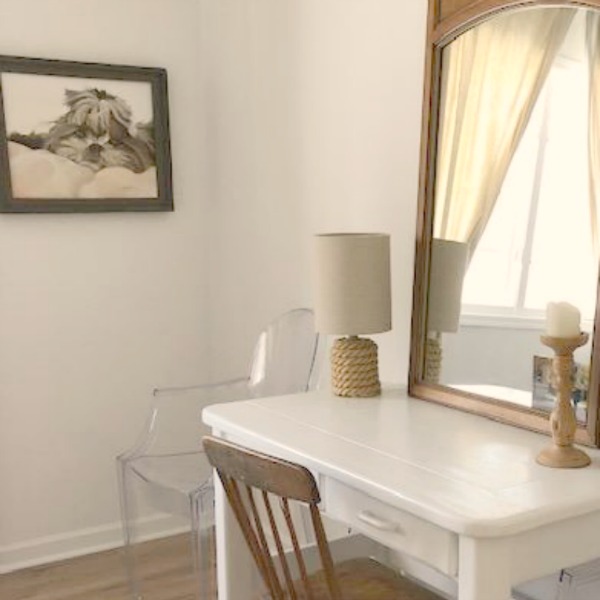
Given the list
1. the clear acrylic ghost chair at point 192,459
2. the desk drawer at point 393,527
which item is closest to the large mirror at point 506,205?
the desk drawer at point 393,527

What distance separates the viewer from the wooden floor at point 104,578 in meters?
2.80

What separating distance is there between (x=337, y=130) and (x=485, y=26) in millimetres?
756

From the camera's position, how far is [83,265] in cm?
309

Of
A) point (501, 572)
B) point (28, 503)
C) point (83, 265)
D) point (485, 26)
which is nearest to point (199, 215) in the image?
point (83, 265)

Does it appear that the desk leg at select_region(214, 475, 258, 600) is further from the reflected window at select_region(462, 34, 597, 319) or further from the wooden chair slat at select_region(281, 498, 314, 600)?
the reflected window at select_region(462, 34, 597, 319)

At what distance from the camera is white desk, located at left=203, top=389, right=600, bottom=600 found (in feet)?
4.47

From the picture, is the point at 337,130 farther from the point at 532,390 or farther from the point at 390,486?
the point at 390,486

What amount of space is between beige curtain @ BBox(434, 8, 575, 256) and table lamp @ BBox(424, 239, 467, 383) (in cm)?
3

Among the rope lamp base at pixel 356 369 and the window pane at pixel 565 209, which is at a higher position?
the window pane at pixel 565 209

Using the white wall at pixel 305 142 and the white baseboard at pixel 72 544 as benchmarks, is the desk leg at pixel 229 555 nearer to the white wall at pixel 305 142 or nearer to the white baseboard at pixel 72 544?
the white wall at pixel 305 142

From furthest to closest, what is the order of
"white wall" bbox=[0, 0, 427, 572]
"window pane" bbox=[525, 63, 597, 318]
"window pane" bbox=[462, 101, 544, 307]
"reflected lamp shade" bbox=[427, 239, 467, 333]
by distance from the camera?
"white wall" bbox=[0, 0, 427, 572] → "reflected lamp shade" bbox=[427, 239, 467, 333] → "window pane" bbox=[462, 101, 544, 307] → "window pane" bbox=[525, 63, 597, 318]

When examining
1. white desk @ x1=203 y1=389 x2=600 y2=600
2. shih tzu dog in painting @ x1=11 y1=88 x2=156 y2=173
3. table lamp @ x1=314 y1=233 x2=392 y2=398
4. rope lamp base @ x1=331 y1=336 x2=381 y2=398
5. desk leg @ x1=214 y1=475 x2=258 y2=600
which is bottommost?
desk leg @ x1=214 y1=475 x2=258 y2=600

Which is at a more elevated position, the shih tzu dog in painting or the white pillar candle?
the shih tzu dog in painting

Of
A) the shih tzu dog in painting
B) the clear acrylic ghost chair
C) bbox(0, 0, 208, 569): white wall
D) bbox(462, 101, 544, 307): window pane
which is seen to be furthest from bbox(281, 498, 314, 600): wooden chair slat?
the shih tzu dog in painting
